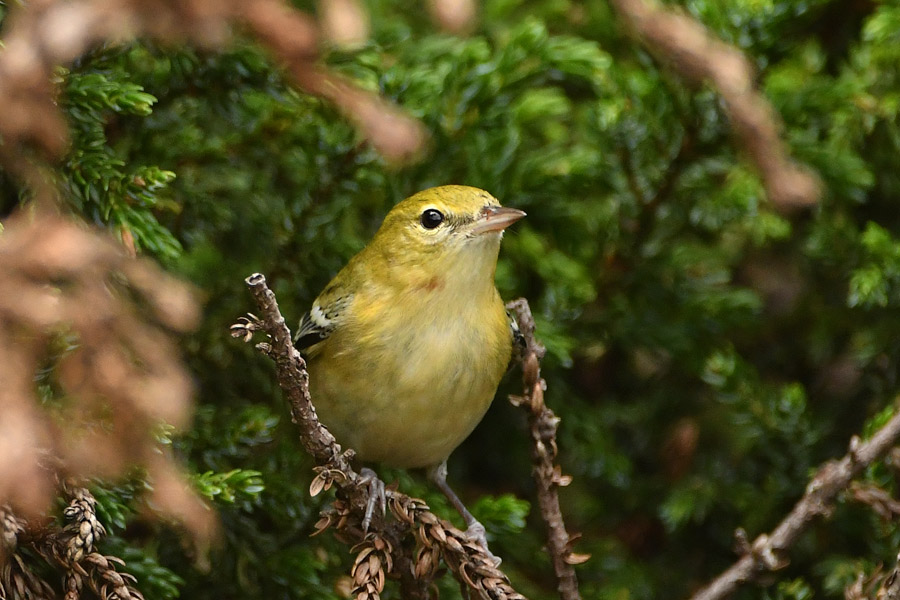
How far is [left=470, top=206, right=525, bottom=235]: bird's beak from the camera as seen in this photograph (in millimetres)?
3316

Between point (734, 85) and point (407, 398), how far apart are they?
1.44 metres

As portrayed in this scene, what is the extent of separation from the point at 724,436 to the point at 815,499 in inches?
57.5

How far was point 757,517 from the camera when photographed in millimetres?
3641

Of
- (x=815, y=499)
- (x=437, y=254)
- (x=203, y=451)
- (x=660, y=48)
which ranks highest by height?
(x=660, y=48)

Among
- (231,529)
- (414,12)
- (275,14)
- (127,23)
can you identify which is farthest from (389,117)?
(414,12)

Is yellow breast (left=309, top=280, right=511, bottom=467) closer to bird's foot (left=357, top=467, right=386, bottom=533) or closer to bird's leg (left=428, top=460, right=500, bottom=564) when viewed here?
bird's leg (left=428, top=460, right=500, bottom=564)

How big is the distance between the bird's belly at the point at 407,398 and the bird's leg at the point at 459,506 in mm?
232

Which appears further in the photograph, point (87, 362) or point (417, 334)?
point (417, 334)

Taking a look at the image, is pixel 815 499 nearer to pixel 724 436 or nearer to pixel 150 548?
pixel 724 436

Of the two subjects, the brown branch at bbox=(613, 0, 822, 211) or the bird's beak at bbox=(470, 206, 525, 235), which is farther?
the bird's beak at bbox=(470, 206, 525, 235)

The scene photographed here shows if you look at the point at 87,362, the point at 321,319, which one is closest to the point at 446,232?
the point at 321,319

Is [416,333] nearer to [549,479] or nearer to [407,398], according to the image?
[407,398]

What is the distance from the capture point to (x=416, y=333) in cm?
343

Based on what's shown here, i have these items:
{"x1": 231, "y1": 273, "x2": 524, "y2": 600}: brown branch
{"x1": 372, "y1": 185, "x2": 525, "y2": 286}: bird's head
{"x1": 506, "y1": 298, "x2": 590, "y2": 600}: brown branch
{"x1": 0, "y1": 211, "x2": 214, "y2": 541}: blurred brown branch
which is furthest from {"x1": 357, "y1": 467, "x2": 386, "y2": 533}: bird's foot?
{"x1": 372, "y1": 185, "x2": 525, "y2": 286}: bird's head
